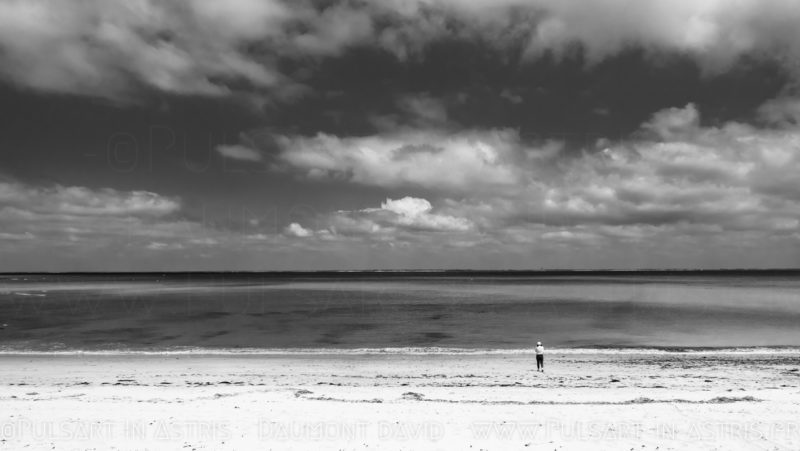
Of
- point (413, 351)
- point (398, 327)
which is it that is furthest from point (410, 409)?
point (398, 327)

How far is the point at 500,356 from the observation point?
31734 mm

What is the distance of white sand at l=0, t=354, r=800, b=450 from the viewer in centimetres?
1271

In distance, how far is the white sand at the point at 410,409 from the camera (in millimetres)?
12711

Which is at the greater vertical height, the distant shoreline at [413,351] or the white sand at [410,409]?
the white sand at [410,409]

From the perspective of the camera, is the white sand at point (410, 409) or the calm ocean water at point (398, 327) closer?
the white sand at point (410, 409)

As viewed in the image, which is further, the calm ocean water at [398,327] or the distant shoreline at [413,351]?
the calm ocean water at [398,327]

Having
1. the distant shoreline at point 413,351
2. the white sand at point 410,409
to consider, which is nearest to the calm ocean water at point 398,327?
the distant shoreline at point 413,351

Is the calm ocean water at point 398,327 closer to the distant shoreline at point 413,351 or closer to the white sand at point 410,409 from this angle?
the distant shoreline at point 413,351

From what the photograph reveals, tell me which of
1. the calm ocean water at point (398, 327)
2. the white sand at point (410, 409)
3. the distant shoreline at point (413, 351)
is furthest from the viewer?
the calm ocean water at point (398, 327)

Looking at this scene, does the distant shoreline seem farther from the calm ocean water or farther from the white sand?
the white sand

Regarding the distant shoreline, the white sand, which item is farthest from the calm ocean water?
the white sand

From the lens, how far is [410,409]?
51.3 ft

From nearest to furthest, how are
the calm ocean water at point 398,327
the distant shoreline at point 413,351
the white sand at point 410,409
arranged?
the white sand at point 410,409
the distant shoreline at point 413,351
the calm ocean water at point 398,327

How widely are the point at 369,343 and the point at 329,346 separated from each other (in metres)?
3.09
